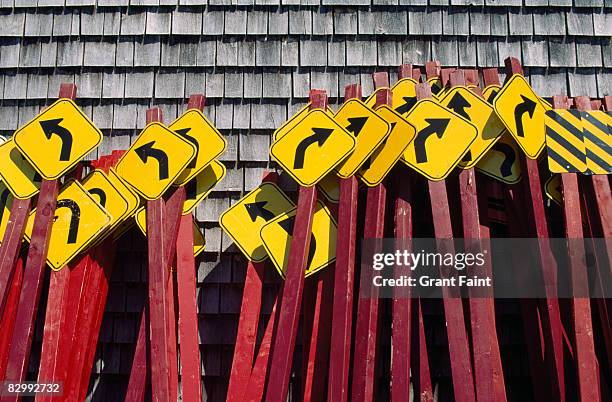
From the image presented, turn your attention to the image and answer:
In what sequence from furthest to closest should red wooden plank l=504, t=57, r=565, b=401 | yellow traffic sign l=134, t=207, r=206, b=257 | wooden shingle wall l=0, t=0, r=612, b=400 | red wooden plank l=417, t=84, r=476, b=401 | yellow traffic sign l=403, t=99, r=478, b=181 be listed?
wooden shingle wall l=0, t=0, r=612, b=400 < yellow traffic sign l=134, t=207, r=206, b=257 < yellow traffic sign l=403, t=99, r=478, b=181 < red wooden plank l=504, t=57, r=565, b=401 < red wooden plank l=417, t=84, r=476, b=401

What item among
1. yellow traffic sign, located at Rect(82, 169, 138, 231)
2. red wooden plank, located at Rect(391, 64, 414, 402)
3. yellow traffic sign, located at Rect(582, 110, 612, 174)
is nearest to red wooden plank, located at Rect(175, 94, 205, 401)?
yellow traffic sign, located at Rect(82, 169, 138, 231)

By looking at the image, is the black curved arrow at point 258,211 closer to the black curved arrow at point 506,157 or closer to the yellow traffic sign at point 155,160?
the yellow traffic sign at point 155,160

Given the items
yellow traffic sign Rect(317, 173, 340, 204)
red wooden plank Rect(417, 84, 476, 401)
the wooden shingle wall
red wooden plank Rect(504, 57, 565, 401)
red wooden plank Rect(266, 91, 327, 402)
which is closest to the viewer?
red wooden plank Rect(417, 84, 476, 401)

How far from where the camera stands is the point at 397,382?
3.10 m

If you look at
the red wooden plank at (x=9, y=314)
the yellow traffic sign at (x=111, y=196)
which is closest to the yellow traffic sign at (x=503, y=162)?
the yellow traffic sign at (x=111, y=196)

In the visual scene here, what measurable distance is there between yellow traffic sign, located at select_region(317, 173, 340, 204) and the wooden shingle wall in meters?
0.64

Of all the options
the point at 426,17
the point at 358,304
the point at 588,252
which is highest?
the point at 426,17

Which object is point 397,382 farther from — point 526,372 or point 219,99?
point 219,99

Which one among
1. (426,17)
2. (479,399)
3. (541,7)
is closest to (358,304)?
(479,399)

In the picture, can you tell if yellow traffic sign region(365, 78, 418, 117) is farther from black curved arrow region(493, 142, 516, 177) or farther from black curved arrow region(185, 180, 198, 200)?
black curved arrow region(185, 180, 198, 200)

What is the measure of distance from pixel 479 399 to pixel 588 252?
1006 millimetres

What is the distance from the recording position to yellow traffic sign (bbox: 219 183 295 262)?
3.66 meters

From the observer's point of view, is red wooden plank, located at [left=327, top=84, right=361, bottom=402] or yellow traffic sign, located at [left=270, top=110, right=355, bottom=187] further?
yellow traffic sign, located at [left=270, top=110, right=355, bottom=187]

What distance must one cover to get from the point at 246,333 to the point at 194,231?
0.71 metres
